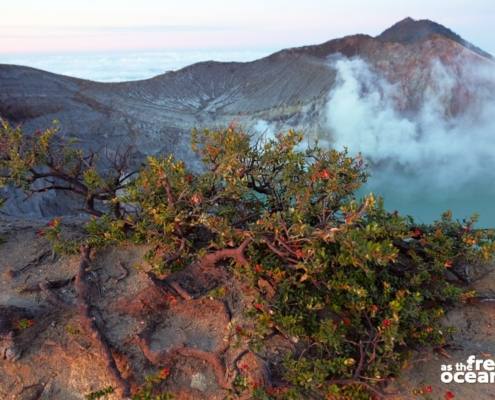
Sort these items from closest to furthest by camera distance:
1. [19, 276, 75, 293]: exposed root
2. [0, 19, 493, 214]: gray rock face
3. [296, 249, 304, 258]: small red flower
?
1. [296, 249, 304, 258]: small red flower
2. [19, 276, 75, 293]: exposed root
3. [0, 19, 493, 214]: gray rock face

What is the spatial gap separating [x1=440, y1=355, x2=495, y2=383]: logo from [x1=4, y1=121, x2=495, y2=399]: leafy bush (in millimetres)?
300

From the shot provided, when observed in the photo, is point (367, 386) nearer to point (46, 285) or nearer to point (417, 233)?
point (417, 233)

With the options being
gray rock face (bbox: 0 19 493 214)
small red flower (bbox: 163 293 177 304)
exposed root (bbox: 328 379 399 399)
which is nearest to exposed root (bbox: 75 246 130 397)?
small red flower (bbox: 163 293 177 304)

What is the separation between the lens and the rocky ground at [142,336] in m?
4.72

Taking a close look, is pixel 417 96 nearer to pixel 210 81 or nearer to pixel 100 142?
pixel 210 81

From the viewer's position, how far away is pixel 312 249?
4562 mm

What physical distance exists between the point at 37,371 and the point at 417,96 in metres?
31.2

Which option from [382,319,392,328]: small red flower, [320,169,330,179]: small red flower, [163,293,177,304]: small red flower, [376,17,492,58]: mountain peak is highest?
[376,17,492,58]: mountain peak

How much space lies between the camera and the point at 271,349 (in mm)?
4938

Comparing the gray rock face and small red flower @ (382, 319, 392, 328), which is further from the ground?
the gray rock face

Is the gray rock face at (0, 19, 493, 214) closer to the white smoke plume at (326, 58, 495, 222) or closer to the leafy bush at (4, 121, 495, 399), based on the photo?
the white smoke plume at (326, 58, 495, 222)

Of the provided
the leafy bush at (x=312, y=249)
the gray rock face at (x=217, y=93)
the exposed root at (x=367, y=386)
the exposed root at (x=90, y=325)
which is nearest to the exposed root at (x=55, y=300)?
the exposed root at (x=90, y=325)

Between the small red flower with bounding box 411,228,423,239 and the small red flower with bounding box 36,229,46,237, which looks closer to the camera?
the small red flower with bounding box 411,228,423,239

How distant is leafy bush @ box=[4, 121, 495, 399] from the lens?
4.57 meters
